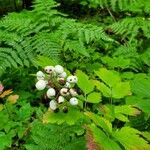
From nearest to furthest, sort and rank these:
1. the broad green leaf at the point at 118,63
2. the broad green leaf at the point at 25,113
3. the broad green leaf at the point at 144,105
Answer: the broad green leaf at the point at 144,105, the broad green leaf at the point at 25,113, the broad green leaf at the point at 118,63

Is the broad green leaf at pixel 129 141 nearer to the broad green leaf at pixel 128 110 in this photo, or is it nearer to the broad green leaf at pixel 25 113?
the broad green leaf at pixel 128 110

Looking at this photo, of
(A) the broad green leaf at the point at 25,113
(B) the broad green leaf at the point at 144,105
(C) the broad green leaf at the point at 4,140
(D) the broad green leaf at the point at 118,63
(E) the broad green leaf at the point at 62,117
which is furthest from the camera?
(D) the broad green leaf at the point at 118,63

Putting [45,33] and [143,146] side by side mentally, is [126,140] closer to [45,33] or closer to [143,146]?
[143,146]

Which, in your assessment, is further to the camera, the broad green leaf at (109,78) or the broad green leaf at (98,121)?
the broad green leaf at (109,78)

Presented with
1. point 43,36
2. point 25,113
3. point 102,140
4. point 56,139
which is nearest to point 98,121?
point 102,140

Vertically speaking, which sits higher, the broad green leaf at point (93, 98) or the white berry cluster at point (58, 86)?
the white berry cluster at point (58, 86)

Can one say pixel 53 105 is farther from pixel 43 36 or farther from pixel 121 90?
pixel 43 36

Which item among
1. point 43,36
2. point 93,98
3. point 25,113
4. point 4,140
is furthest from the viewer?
point 43,36

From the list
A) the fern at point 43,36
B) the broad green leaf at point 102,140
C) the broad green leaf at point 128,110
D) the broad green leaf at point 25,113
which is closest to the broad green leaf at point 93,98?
the broad green leaf at point 128,110

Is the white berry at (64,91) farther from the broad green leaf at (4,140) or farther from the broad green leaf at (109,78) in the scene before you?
the broad green leaf at (4,140)

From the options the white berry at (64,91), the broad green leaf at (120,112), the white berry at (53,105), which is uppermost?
the white berry at (64,91)
